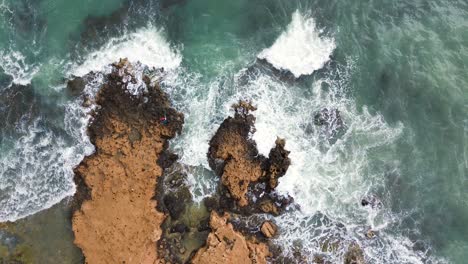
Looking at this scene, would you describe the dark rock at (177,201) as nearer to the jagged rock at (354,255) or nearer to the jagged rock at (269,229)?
the jagged rock at (269,229)

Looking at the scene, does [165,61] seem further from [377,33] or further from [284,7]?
[377,33]

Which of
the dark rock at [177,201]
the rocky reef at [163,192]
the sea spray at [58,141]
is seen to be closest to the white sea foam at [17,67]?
the sea spray at [58,141]

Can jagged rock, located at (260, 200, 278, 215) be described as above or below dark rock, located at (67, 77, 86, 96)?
below

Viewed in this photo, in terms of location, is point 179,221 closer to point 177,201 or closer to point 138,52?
point 177,201

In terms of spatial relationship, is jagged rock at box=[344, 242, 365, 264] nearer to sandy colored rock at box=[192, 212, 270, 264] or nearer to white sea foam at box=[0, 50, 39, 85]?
sandy colored rock at box=[192, 212, 270, 264]

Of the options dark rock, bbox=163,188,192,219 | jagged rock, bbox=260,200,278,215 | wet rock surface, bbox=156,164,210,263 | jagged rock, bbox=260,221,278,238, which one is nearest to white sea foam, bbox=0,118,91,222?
wet rock surface, bbox=156,164,210,263

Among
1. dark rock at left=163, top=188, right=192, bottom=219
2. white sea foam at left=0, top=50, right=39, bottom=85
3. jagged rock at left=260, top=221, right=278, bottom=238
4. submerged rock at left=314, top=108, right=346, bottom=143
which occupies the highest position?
white sea foam at left=0, top=50, right=39, bottom=85
